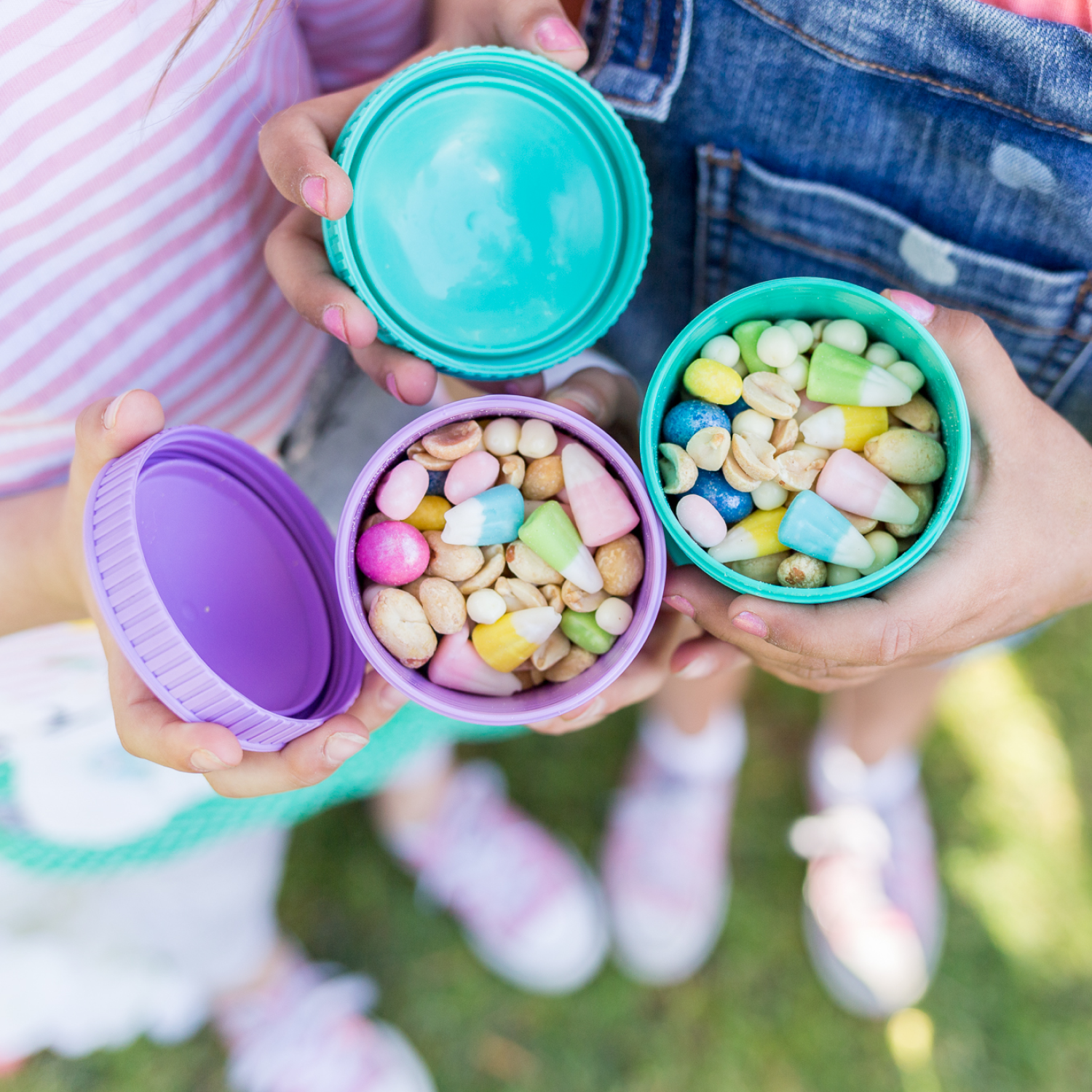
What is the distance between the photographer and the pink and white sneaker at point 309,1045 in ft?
4.55

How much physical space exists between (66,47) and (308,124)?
0.62 ft

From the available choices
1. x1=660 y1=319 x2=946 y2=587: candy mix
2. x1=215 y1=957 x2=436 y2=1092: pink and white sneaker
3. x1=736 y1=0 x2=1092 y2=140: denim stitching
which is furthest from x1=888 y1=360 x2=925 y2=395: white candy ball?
x1=215 y1=957 x2=436 y2=1092: pink and white sneaker

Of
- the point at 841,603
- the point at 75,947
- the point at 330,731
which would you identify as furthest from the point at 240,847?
the point at 841,603

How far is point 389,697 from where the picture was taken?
0.76 metres

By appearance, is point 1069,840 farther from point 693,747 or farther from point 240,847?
point 240,847

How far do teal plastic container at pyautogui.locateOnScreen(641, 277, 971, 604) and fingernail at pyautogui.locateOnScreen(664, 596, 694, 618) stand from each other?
0.12 feet

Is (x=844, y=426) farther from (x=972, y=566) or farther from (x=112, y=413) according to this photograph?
(x=112, y=413)

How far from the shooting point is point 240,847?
4.17ft

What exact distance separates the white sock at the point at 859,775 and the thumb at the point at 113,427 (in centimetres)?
122

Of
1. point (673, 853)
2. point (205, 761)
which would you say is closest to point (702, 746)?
point (673, 853)

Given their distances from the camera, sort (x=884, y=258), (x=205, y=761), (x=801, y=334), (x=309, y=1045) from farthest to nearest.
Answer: (x=309, y=1045)
(x=884, y=258)
(x=801, y=334)
(x=205, y=761)

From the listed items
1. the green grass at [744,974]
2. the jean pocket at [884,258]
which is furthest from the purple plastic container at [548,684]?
the green grass at [744,974]

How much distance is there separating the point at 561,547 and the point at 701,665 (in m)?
0.21

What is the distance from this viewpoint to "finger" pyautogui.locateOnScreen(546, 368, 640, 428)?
79 centimetres
